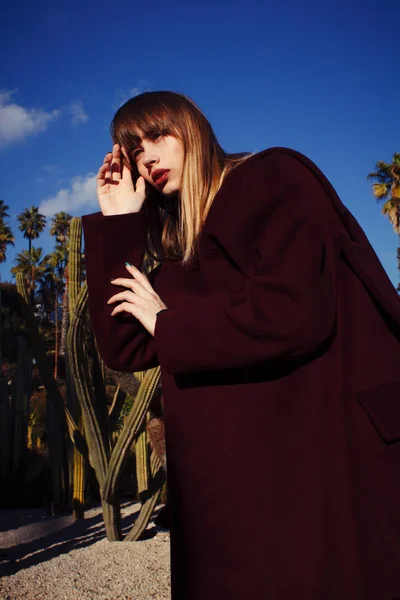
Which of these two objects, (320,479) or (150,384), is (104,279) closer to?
(320,479)

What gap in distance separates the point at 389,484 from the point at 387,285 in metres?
0.37

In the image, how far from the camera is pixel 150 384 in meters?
3.99

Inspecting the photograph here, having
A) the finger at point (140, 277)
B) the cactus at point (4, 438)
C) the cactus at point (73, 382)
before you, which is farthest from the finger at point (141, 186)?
the cactus at point (4, 438)

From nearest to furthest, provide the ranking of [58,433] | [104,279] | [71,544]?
[104,279] → [71,544] → [58,433]

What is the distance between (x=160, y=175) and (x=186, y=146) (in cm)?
11

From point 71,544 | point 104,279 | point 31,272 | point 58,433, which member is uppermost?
point 31,272

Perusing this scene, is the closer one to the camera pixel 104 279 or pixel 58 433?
pixel 104 279

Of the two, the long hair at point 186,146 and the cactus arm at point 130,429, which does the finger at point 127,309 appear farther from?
the cactus arm at point 130,429

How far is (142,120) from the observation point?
148 cm

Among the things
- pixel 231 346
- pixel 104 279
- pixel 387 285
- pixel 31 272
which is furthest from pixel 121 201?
pixel 31 272

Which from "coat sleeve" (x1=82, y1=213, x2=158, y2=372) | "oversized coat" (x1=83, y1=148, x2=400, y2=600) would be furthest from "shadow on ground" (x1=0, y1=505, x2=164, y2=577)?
"oversized coat" (x1=83, y1=148, x2=400, y2=600)

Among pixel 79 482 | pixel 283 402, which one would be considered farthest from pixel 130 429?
pixel 283 402

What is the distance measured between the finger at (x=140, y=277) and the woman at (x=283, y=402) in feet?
0.30

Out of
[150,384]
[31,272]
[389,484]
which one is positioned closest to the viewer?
[389,484]
